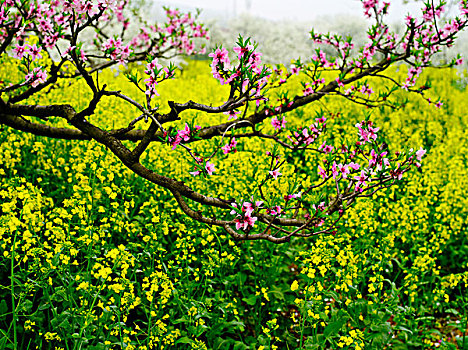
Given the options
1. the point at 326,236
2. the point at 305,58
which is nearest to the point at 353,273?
the point at 326,236

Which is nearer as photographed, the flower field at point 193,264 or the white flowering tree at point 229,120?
the white flowering tree at point 229,120

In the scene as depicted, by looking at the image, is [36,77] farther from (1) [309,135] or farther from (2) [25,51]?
(1) [309,135]

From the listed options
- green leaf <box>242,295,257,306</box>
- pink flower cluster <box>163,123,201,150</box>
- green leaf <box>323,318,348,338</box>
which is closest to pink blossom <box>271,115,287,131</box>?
pink flower cluster <box>163,123,201,150</box>

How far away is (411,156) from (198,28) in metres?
5.69

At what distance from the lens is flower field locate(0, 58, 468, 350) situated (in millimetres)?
3047

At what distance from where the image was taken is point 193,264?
173 inches

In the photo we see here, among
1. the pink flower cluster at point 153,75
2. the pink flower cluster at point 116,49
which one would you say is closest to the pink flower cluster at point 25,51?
the pink flower cluster at point 116,49

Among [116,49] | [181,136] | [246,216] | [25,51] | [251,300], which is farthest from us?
[116,49]

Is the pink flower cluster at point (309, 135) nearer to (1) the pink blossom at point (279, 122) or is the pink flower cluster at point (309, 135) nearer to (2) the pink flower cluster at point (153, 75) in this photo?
(1) the pink blossom at point (279, 122)

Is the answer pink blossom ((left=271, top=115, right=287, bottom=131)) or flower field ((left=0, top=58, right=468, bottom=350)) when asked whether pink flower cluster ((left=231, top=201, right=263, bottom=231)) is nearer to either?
flower field ((left=0, top=58, right=468, bottom=350))

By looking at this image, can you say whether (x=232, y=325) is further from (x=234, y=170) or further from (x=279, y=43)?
(x=279, y=43)

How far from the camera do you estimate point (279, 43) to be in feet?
94.4

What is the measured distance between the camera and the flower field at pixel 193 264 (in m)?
3.05

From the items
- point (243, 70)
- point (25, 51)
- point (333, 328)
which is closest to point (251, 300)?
point (333, 328)
